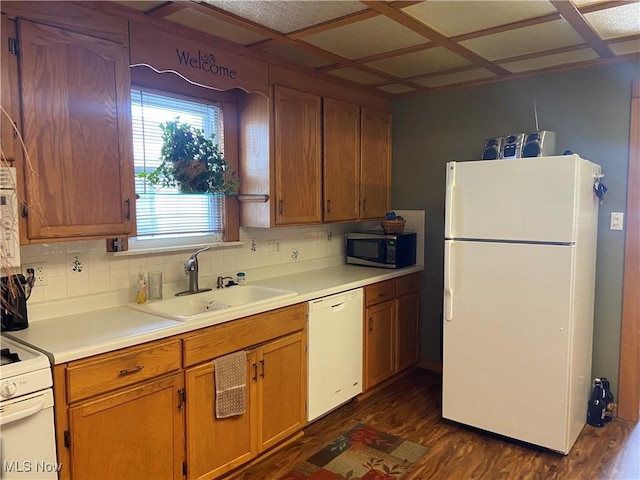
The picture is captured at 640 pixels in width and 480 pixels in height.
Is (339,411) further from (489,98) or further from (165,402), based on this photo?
(489,98)

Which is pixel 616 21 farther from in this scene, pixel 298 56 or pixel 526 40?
pixel 298 56

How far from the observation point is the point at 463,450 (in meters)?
2.79

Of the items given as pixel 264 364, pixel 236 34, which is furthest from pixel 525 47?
pixel 264 364

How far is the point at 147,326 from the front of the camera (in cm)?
211

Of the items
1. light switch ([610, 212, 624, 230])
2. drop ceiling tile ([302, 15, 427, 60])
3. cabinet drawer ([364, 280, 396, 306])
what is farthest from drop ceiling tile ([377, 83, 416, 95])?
light switch ([610, 212, 624, 230])

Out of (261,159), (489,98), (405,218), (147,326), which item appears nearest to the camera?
(147,326)

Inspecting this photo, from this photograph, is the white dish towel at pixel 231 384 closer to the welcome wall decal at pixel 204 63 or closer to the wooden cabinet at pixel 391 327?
the wooden cabinet at pixel 391 327

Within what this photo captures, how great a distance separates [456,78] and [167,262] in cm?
239

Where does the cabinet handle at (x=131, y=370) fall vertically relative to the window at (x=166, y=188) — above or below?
below

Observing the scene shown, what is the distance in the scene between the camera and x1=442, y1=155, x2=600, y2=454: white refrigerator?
2.60m

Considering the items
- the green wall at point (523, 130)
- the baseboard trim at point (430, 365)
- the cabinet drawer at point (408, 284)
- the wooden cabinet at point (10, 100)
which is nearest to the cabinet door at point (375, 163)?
the green wall at point (523, 130)

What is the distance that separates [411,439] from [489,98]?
2.47m

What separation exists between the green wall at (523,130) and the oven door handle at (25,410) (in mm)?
2990

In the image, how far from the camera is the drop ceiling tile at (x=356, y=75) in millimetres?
3250
